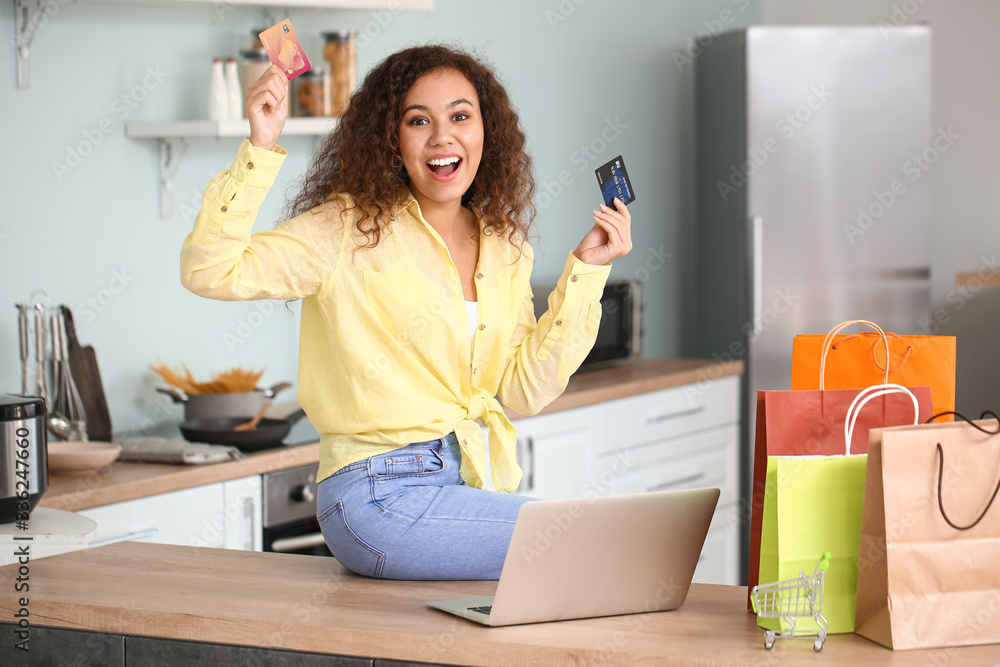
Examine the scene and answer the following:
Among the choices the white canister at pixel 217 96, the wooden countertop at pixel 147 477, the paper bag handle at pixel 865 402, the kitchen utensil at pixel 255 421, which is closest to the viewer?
the paper bag handle at pixel 865 402

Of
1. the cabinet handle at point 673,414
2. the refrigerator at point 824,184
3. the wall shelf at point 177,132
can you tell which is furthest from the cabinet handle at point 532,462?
the refrigerator at point 824,184

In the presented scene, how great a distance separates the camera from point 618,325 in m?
3.79

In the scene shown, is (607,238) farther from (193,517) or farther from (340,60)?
(340,60)

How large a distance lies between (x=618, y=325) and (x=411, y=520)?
7.56 ft

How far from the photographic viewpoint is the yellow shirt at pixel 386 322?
1.52 metres

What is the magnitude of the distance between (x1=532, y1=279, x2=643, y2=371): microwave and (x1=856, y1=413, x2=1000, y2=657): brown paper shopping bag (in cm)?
243

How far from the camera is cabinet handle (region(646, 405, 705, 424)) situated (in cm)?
355

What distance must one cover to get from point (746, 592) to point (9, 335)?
1.82m

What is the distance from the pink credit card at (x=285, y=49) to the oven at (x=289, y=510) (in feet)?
3.65

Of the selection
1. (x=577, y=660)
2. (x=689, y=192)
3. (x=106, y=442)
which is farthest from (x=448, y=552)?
(x=689, y=192)

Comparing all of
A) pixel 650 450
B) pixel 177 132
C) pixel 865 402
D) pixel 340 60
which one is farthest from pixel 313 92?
pixel 865 402

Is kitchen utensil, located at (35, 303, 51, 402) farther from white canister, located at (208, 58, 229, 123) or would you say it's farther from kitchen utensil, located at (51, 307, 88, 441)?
white canister, located at (208, 58, 229, 123)

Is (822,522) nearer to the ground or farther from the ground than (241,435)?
farther from the ground

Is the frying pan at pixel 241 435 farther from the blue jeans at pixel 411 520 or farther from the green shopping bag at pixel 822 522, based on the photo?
the green shopping bag at pixel 822 522
